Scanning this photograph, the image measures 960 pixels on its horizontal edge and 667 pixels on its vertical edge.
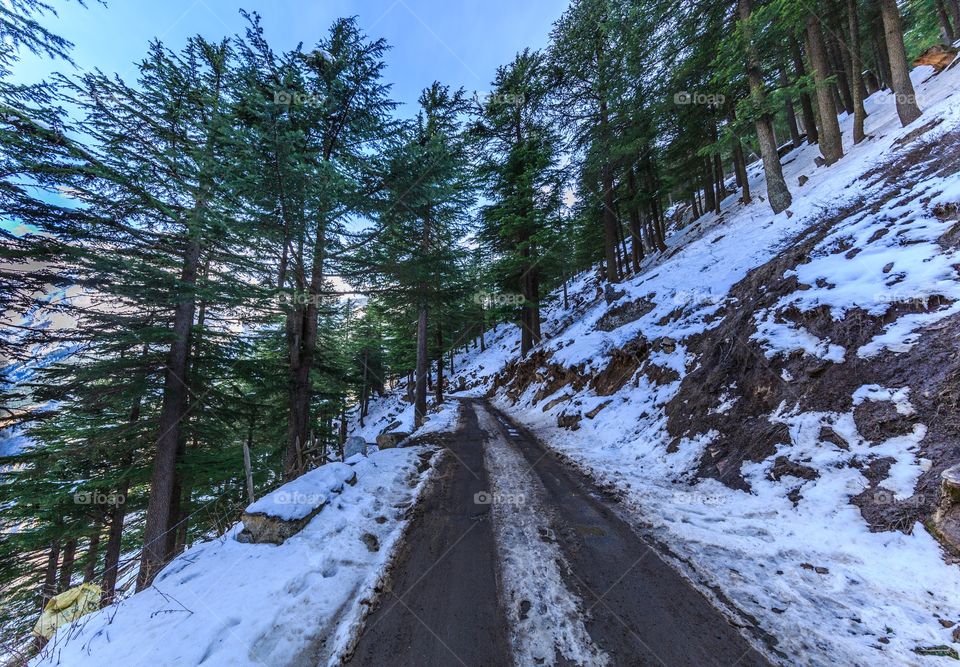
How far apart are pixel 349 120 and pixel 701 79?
16149 millimetres

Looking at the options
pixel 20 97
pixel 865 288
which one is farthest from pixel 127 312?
pixel 865 288

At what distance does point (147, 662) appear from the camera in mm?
2736

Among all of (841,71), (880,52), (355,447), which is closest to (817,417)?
(355,447)

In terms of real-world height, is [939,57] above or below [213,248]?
above

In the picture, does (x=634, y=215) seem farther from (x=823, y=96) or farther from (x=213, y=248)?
(x=213, y=248)

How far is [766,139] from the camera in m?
12.4

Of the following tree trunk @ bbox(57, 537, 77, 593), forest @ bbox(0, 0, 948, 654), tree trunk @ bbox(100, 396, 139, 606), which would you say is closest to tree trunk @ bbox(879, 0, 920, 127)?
forest @ bbox(0, 0, 948, 654)

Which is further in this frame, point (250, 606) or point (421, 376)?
point (421, 376)

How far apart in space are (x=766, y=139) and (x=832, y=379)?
11.8 meters

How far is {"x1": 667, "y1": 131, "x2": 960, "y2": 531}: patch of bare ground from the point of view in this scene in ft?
12.8

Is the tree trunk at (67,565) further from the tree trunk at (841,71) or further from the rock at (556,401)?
the tree trunk at (841,71)

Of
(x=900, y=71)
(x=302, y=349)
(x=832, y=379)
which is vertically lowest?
(x=832, y=379)

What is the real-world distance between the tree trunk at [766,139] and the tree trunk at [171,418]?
18828 millimetres

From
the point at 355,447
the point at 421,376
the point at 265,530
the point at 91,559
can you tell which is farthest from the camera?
the point at 421,376
